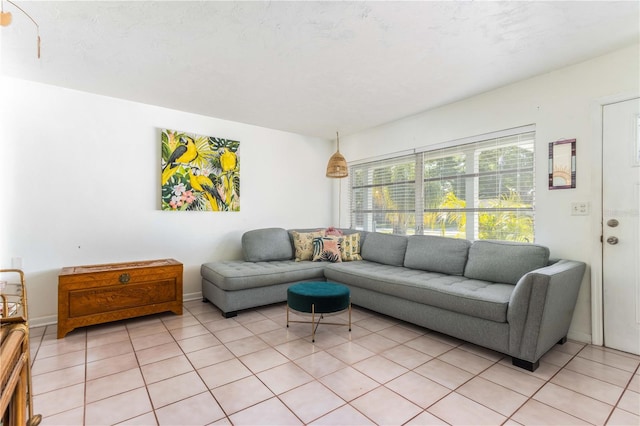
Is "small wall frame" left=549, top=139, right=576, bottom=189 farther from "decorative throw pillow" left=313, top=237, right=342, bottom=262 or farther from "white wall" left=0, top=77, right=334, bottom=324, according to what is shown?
"white wall" left=0, top=77, right=334, bottom=324

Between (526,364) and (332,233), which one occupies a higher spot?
(332,233)

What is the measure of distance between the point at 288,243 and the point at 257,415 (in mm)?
2662

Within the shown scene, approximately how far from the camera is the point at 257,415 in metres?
1.63

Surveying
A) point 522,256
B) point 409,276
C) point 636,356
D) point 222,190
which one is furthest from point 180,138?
point 636,356

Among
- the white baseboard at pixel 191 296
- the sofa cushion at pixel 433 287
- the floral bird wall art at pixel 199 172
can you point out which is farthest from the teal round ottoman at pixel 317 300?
the floral bird wall art at pixel 199 172

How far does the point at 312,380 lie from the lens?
1.98 metres

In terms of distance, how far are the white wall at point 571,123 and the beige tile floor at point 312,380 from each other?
0.85 meters

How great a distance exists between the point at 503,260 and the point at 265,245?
270 cm

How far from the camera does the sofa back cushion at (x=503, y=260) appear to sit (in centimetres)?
261

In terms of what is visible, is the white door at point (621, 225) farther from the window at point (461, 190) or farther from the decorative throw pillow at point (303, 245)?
the decorative throw pillow at point (303, 245)

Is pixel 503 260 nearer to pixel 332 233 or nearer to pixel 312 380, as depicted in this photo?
pixel 312 380

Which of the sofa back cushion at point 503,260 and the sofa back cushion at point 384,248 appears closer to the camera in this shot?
the sofa back cushion at point 503,260

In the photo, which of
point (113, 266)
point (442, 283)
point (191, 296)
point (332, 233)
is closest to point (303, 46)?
point (442, 283)

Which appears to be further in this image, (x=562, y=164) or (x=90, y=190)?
(x=90, y=190)
